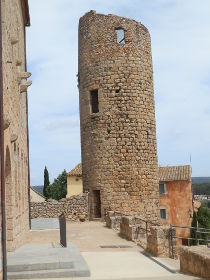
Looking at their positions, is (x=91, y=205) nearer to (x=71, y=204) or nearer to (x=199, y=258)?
(x=71, y=204)

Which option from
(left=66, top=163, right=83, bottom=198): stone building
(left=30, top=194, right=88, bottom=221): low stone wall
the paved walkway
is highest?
(left=66, top=163, right=83, bottom=198): stone building

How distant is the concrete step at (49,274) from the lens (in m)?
8.65

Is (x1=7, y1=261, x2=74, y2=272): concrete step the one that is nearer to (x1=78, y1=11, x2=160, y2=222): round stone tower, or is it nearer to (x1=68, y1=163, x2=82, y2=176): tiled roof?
(x1=78, y1=11, x2=160, y2=222): round stone tower

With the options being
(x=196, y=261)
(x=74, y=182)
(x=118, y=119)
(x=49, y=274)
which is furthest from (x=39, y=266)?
(x=74, y=182)

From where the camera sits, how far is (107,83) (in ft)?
70.8

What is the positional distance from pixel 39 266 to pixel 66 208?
1405cm

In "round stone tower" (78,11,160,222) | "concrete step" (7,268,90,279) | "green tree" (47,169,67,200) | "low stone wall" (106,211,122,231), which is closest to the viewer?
"concrete step" (7,268,90,279)

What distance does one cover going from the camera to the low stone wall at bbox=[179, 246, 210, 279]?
7.76 metres

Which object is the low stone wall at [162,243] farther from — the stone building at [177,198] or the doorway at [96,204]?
the stone building at [177,198]

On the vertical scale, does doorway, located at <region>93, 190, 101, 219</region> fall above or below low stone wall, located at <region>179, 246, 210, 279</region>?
above

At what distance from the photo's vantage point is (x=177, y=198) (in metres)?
35.0

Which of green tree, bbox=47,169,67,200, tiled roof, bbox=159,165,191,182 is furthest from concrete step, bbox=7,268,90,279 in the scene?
green tree, bbox=47,169,67,200

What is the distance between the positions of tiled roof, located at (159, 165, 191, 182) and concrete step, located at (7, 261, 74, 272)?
26.3 meters

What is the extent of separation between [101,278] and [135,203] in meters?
12.4
